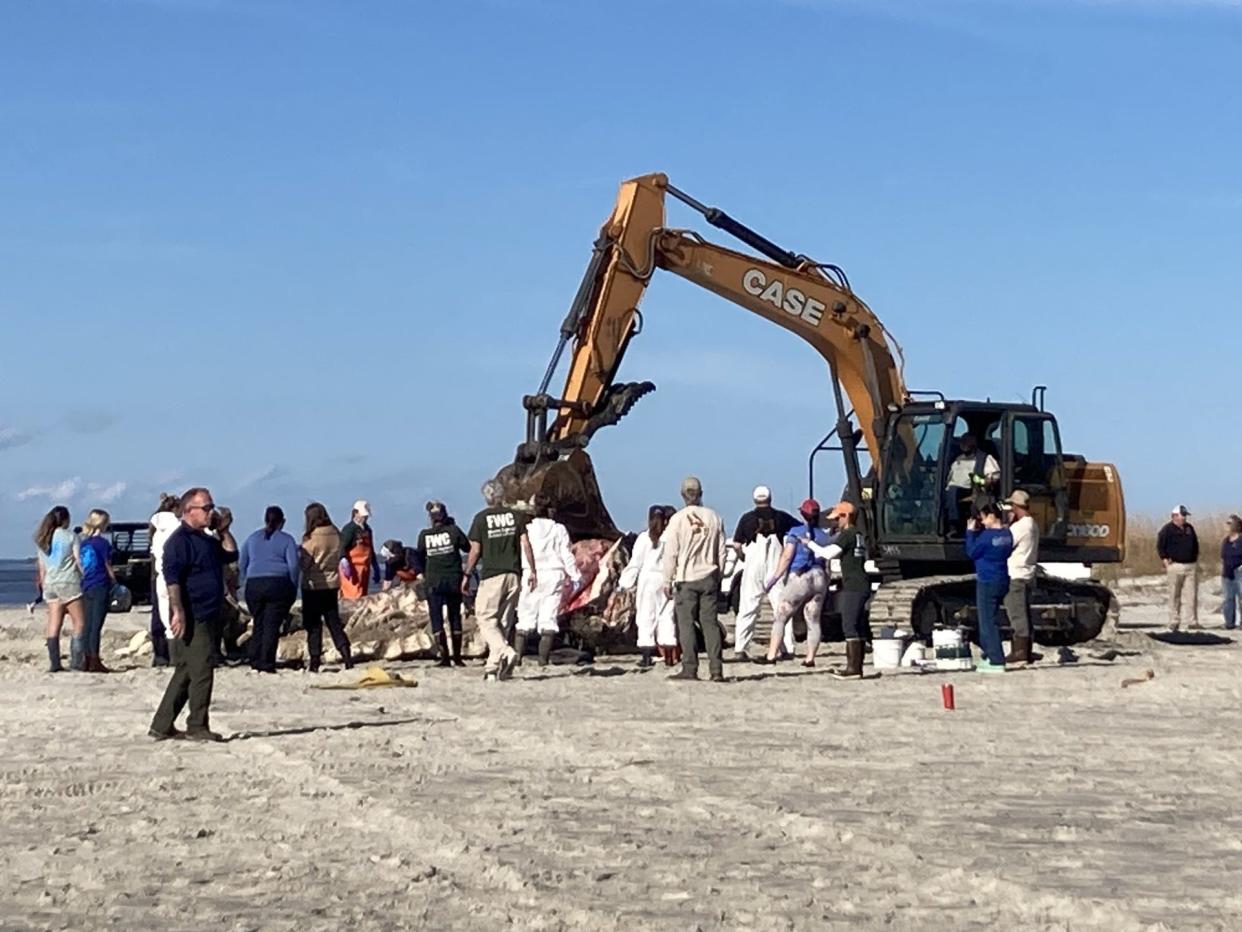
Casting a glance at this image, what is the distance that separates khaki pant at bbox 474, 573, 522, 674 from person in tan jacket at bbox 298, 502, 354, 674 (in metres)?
1.91

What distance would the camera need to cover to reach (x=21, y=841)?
31.7ft

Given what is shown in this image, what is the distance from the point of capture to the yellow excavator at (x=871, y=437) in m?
24.8

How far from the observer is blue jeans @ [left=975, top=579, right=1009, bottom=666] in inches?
804

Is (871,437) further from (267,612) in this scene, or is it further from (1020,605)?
(267,612)

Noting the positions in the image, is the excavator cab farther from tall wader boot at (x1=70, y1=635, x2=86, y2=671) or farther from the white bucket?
tall wader boot at (x1=70, y1=635, x2=86, y2=671)

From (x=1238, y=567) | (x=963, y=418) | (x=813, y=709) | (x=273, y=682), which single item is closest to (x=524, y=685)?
(x=273, y=682)

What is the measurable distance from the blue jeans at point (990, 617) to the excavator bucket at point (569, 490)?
5669mm

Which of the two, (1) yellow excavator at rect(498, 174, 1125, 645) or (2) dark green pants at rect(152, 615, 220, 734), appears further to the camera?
(1) yellow excavator at rect(498, 174, 1125, 645)

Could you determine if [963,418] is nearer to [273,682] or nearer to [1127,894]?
[273,682]

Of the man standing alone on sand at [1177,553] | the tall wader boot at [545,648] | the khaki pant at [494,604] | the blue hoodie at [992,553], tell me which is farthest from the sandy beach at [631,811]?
the man standing alone on sand at [1177,553]

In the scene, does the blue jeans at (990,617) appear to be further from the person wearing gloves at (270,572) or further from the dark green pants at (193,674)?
the dark green pants at (193,674)

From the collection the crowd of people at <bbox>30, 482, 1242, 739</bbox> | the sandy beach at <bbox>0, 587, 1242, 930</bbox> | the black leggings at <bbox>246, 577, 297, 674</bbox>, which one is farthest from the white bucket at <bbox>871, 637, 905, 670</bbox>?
the black leggings at <bbox>246, 577, 297, 674</bbox>

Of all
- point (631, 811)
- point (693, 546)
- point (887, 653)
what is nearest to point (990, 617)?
point (887, 653)

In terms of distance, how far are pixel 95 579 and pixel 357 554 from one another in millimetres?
3121
